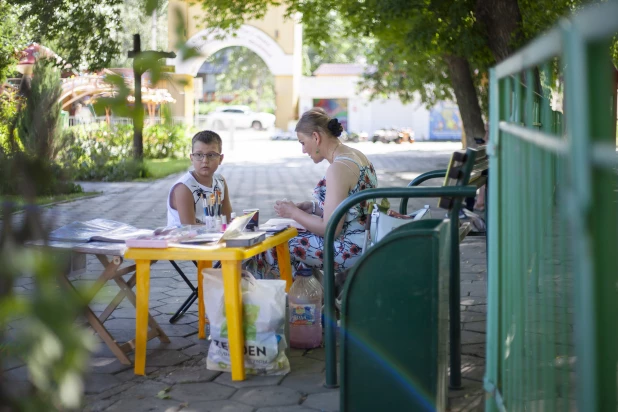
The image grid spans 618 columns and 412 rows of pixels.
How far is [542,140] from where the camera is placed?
1966 mm

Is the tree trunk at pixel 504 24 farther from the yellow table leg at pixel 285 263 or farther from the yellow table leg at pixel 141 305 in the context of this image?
the yellow table leg at pixel 141 305

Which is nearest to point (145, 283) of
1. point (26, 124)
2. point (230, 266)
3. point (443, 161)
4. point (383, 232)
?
point (230, 266)

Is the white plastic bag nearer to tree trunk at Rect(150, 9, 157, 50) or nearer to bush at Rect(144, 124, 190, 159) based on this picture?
tree trunk at Rect(150, 9, 157, 50)

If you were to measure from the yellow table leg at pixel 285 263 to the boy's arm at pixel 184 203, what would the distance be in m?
0.61

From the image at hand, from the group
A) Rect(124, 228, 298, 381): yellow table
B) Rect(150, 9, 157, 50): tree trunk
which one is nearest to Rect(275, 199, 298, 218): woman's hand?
Rect(124, 228, 298, 381): yellow table

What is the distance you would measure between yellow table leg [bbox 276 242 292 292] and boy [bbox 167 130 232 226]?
0.48 metres

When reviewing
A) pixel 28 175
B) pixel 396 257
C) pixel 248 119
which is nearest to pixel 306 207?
pixel 396 257

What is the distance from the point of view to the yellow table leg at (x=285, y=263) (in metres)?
5.07

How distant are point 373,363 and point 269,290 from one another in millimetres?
974

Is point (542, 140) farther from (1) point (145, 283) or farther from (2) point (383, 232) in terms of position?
(1) point (145, 283)

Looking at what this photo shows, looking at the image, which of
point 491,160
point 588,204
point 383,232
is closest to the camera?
point 588,204

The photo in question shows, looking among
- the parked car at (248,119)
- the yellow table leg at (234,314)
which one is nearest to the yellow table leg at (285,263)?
the yellow table leg at (234,314)

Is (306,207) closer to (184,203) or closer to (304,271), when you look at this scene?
(304,271)

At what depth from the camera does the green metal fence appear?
1202mm
